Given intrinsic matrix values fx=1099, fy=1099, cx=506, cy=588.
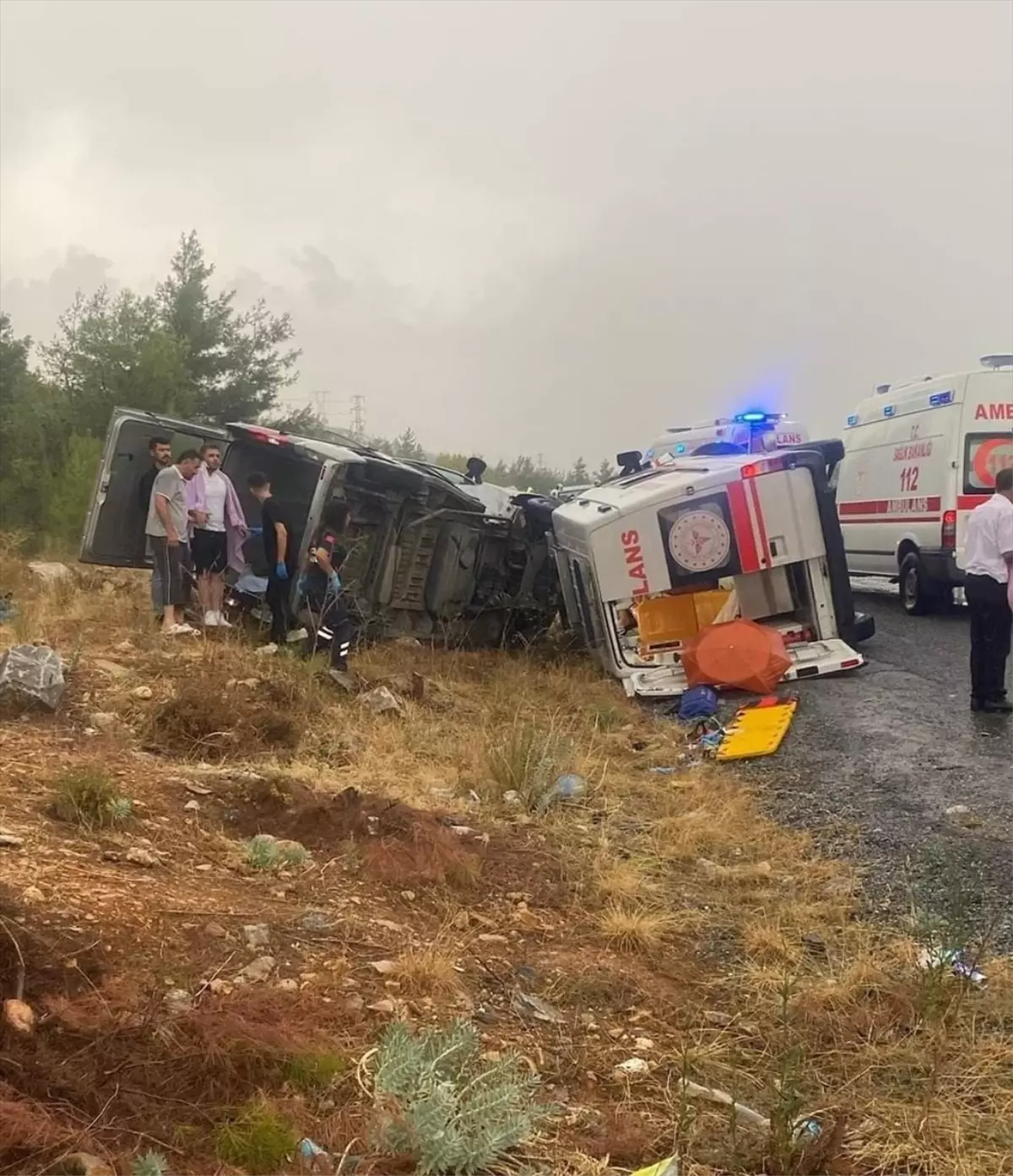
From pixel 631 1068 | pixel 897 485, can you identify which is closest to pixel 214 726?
pixel 631 1068

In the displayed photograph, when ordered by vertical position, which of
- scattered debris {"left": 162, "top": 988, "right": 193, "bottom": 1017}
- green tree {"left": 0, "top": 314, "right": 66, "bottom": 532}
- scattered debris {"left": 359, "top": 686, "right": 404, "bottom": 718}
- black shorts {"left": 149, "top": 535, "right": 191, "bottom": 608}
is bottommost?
scattered debris {"left": 359, "top": 686, "right": 404, "bottom": 718}

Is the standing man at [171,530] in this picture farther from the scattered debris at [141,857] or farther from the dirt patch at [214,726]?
the scattered debris at [141,857]

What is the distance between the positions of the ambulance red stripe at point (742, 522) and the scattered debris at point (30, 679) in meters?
4.85

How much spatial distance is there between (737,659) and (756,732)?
45.2 inches

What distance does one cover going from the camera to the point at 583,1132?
259 cm

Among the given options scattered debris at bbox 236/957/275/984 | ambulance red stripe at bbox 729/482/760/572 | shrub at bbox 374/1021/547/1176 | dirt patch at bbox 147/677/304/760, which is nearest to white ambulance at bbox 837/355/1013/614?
ambulance red stripe at bbox 729/482/760/572

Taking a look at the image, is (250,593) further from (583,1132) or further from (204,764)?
(583,1132)

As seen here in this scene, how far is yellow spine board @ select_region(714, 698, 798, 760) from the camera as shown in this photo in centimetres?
659

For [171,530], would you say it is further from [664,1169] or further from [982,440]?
[982,440]

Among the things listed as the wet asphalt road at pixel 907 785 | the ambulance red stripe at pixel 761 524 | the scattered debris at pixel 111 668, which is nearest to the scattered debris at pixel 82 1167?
the wet asphalt road at pixel 907 785

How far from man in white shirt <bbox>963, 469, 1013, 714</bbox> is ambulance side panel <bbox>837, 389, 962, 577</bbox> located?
4055 mm

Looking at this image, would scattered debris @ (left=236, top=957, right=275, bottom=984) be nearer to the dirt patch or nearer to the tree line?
the dirt patch

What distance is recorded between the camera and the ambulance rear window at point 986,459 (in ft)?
35.0

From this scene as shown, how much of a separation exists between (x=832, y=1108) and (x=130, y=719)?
14.3ft
